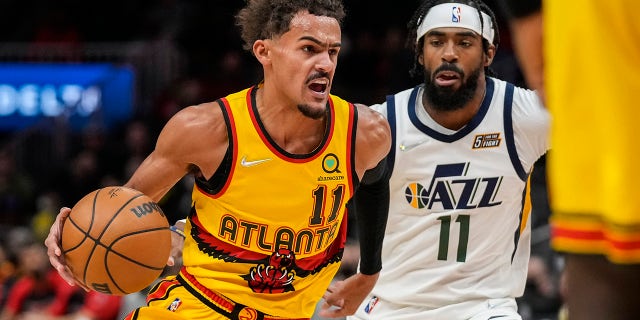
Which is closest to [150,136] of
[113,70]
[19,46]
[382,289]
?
[113,70]

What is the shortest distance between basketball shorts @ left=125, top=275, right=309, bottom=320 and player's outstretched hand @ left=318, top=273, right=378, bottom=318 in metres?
0.66

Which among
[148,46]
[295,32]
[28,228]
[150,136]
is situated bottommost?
[28,228]

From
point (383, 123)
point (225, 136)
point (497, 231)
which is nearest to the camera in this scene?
point (225, 136)

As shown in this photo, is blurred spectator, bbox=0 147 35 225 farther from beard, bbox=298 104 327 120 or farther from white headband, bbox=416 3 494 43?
beard, bbox=298 104 327 120

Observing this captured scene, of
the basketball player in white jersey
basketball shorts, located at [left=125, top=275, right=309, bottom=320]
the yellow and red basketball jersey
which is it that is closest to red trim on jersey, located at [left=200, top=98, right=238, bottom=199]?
A: the yellow and red basketball jersey

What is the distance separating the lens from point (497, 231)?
5.43 m

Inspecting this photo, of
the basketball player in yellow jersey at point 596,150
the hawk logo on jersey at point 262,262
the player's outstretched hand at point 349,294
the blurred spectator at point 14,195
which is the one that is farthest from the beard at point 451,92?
the blurred spectator at point 14,195

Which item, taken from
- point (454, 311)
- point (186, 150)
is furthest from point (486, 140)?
point (186, 150)

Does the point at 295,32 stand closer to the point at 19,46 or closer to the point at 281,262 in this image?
the point at 281,262

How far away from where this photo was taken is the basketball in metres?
4.41

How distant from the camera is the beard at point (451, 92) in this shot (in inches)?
216

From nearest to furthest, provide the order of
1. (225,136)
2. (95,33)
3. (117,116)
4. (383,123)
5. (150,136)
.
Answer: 1. (225,136)
2. (383,123)
3. (150,136)
4. (117,116)
5. (95,33)

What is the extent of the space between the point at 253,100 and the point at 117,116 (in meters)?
10.7

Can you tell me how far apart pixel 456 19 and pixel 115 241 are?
2257 millimetres
